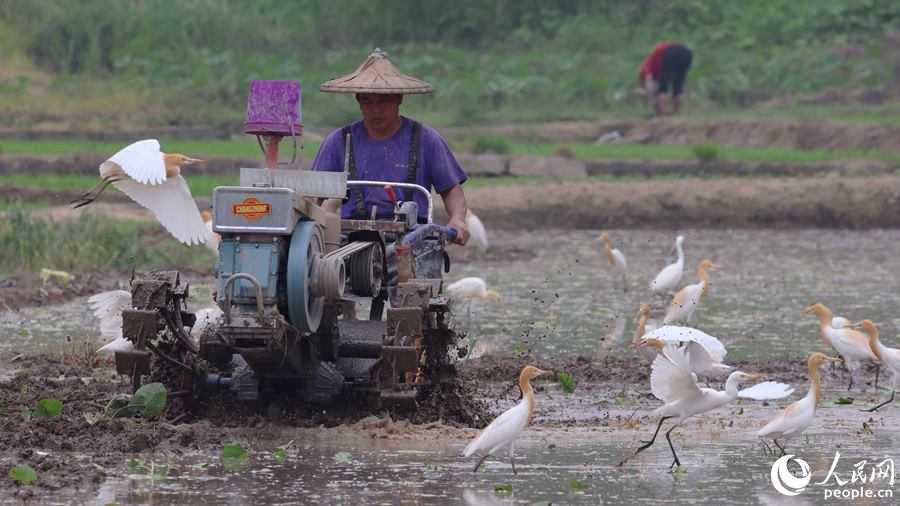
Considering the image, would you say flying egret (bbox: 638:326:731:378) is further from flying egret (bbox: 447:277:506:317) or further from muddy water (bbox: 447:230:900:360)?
flying egret (bbox: 447:277:506:317)

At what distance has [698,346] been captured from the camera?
6.89 meters

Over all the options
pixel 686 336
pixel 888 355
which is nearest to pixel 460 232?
pixel 686 336

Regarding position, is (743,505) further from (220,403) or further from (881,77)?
(881,77)

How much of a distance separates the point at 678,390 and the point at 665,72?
20.5 m

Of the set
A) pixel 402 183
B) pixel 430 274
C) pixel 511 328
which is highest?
pixel 402 183

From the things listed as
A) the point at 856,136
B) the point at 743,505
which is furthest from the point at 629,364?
the point at 856,136

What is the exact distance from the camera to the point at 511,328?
9703 mm

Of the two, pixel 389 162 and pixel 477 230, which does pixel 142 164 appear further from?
pixel 477 230

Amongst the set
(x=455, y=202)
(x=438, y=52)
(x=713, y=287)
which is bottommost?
(x=713, y=287)

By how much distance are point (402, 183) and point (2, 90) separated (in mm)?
20570

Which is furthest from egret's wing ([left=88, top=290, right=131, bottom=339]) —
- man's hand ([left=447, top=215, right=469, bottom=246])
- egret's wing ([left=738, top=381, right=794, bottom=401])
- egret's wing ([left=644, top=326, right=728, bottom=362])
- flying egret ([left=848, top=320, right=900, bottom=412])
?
flying egret ([left=848, top=320, right=900, bottom=412])

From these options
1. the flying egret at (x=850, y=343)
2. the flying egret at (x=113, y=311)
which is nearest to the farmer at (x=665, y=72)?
the flying egret at (x=850, y=343)

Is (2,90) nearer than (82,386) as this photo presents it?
No

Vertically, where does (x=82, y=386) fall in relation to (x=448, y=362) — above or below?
below
